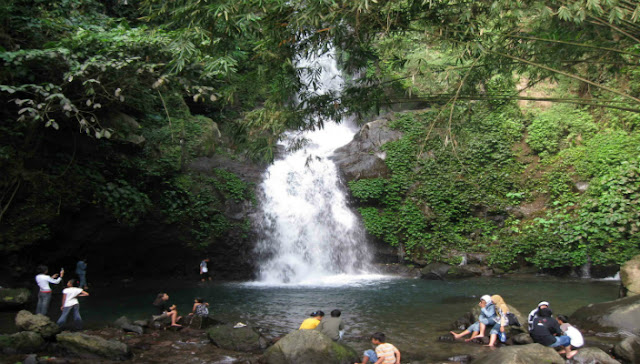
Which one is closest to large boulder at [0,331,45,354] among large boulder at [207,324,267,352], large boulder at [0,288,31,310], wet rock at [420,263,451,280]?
large boulder at [207,324,267,352]

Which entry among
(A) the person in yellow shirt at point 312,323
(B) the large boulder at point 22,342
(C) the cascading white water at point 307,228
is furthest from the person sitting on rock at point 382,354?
(C) the cascading white water at point 307,228

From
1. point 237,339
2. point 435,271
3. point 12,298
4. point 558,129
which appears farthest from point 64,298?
point 558,129

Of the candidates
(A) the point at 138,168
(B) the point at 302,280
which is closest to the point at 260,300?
(B) the point at 302,280

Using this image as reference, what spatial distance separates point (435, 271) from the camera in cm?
1627

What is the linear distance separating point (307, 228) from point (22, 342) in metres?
11.4

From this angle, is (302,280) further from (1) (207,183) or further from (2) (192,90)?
(2) (192,90)

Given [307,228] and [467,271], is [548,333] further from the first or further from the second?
[307,228]

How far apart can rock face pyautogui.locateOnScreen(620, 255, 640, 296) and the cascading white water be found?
8.49 meters

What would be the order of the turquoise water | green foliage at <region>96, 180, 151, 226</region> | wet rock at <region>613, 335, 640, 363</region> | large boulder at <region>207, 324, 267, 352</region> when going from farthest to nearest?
1. green foliage at <region>96, 180, 151, 226</region>
2. the turquoise water
3. large boulder at <region>207, 324, 267, 352</region>
4. wet rock at <region>613, 335, 640, 363</region>

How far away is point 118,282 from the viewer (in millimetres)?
16141

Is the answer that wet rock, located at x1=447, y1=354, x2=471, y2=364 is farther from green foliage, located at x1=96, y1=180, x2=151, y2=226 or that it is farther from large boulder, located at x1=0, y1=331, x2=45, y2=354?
green foliage, located at x1=96, y1=180, x2=151, y2=226

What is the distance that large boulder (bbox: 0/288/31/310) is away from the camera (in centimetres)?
1019

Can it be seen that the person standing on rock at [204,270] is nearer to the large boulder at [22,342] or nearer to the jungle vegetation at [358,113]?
the jungle vegetation at [358,113]

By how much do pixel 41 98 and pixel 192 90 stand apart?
3486mm
